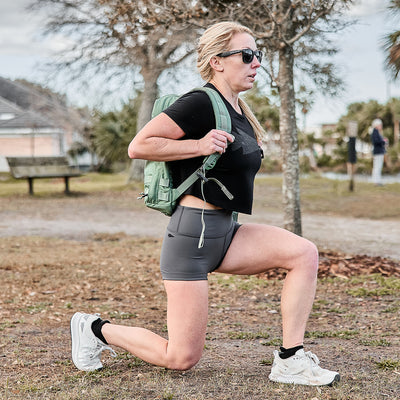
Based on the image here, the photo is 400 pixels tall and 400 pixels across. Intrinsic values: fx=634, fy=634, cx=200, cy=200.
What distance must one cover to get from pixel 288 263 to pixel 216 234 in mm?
419

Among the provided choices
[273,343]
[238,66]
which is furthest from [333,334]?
[238,66]

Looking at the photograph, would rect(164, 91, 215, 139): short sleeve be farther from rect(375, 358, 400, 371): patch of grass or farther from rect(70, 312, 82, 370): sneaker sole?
rect(375, 358, 400, 371): patch of grass

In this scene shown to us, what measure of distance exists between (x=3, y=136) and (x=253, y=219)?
33.5m

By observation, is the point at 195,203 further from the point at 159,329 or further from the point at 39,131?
the point at 39,131

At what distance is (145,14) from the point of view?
8.16 meters

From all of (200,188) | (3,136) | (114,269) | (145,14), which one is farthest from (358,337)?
(3,136)

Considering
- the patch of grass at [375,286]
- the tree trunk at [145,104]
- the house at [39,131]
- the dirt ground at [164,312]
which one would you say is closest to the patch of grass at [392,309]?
the dirt ground at [164,312]

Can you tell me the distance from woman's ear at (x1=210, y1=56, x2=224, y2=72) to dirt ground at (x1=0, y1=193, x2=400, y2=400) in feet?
5.62

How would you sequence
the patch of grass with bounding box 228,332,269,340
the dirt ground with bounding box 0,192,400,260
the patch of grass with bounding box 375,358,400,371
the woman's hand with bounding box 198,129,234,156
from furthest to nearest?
the dirt ground with bounding box 0,192,400,260 → the patch of grass with bounding box 228,332,269,340 → the patch of grass with bounding box 375,358,400,371 → the woman's hand with bounding box 198,129,234,156

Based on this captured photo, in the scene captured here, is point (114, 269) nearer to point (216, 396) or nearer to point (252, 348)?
point (252, 348)

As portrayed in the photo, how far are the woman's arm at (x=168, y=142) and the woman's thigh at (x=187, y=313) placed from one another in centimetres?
67

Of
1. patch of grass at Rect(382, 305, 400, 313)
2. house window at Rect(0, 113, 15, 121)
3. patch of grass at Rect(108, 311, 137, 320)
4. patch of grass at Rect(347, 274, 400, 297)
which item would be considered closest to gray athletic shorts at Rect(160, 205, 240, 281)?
patch of grass at Rect(108, 311, 137, 320)

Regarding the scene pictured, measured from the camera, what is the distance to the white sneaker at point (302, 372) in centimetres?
335

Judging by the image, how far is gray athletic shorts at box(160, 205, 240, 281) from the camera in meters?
3.29
